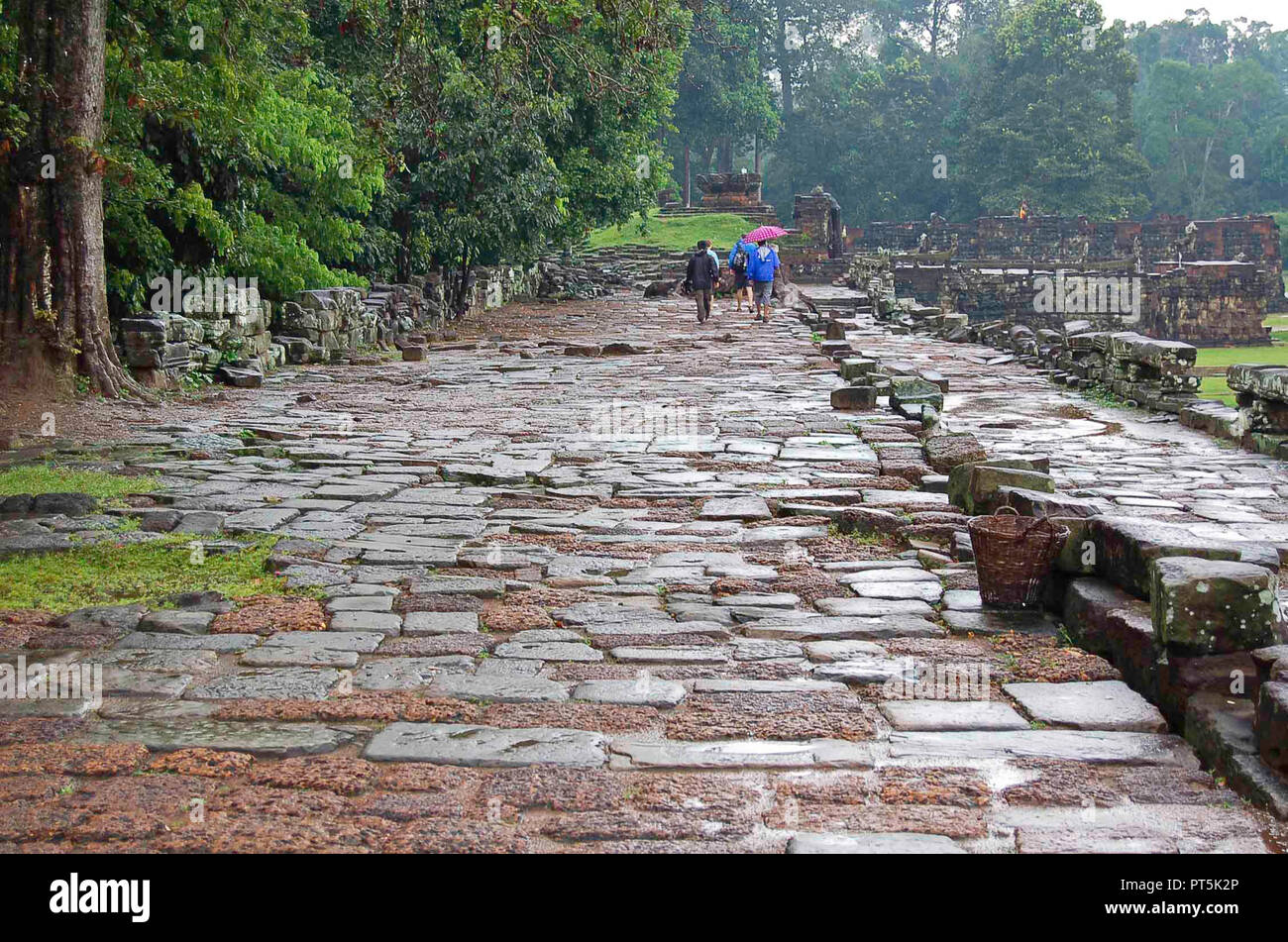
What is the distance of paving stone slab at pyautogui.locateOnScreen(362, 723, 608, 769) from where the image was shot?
12.4 ft

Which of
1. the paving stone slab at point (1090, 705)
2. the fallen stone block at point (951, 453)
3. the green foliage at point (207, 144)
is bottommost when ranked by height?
the paving stone slab at point (1090, 705)

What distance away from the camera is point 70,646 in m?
4.80

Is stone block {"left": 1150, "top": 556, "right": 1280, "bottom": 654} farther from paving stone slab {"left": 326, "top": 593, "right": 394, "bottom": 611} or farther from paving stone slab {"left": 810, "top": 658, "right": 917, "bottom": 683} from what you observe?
paving stone slab {"left": 326, "top": 593, "right": 394, "bottom": 611}

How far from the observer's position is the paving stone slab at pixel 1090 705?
4098mm

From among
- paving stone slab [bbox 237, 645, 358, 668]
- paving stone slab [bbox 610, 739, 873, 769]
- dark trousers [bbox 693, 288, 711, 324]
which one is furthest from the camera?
dark trousers [bbox 693, 288, 711, 324]

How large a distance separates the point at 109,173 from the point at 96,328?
5.28ft

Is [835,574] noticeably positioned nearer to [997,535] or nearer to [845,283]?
[997,535]

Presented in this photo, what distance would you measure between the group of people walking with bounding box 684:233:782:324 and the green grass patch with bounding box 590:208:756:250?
13.1 m

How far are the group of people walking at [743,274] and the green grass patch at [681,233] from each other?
13.1 meters

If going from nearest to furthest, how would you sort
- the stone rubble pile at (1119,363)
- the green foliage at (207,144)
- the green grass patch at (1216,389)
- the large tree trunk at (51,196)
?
the large tree trunk at (51,196) < the green foliage at (207,144) < the stone rubble pile at (1119,363) < the green grass patch at (1216,389)

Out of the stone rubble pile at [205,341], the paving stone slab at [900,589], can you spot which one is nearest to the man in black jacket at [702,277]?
the stone rubble pile at [205,341]

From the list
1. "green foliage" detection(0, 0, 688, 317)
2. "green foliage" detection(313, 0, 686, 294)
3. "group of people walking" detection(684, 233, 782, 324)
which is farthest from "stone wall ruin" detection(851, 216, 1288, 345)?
"green foliage" detection(0, 0, 688, 317)

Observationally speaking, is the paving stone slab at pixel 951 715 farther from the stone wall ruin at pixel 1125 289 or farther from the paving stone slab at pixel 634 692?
the stone wall ruin at pixel 1125 289
